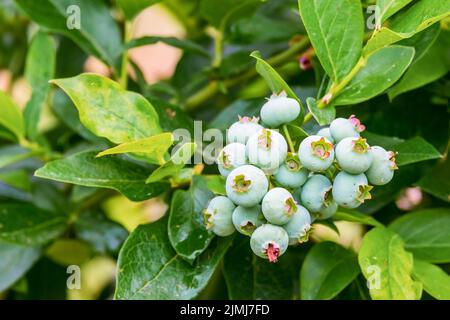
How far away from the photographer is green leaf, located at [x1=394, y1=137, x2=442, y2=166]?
0.81 meters

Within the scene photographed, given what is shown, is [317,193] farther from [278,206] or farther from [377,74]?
[377,74]

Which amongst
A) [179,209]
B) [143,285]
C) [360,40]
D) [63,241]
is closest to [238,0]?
[360,40]

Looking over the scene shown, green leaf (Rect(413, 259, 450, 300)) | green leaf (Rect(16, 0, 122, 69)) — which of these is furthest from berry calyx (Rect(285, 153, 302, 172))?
green leaf (Rect(16, 0, 122, 69))

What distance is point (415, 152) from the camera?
0.82m

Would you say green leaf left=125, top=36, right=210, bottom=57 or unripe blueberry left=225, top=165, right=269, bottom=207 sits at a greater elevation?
green leaf left=125, top=36, right=210, bottom=57

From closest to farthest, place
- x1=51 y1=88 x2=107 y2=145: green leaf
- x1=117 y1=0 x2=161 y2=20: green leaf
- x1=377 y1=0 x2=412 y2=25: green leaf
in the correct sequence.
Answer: x1=377 y1=0 x2=412 y2=25: green leaf, x1=117 y1=0 x2=161 y2=20: green leaf, x1=51 y1=88 x2=107 y2=145: green leaf

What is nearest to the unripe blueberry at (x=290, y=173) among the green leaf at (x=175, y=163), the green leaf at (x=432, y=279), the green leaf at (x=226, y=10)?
the green leaf at (x=175, y=163)

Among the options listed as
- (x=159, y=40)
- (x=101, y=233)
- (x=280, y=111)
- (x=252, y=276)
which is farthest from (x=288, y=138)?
(x=101, y=233)

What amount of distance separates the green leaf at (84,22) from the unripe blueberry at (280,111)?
428 millimetres

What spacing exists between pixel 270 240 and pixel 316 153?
0.10 meters

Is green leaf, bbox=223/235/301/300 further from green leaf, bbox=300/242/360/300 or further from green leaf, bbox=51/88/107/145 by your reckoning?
green leaf, bbox=51/88/107/145

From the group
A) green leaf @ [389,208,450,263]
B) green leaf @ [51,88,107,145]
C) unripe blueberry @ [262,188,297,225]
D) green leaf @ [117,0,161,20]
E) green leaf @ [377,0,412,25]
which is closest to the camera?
unripe blueberry @ [262,188,297,225]

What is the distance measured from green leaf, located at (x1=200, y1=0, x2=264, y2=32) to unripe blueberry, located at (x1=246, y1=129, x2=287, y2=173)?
37cm
